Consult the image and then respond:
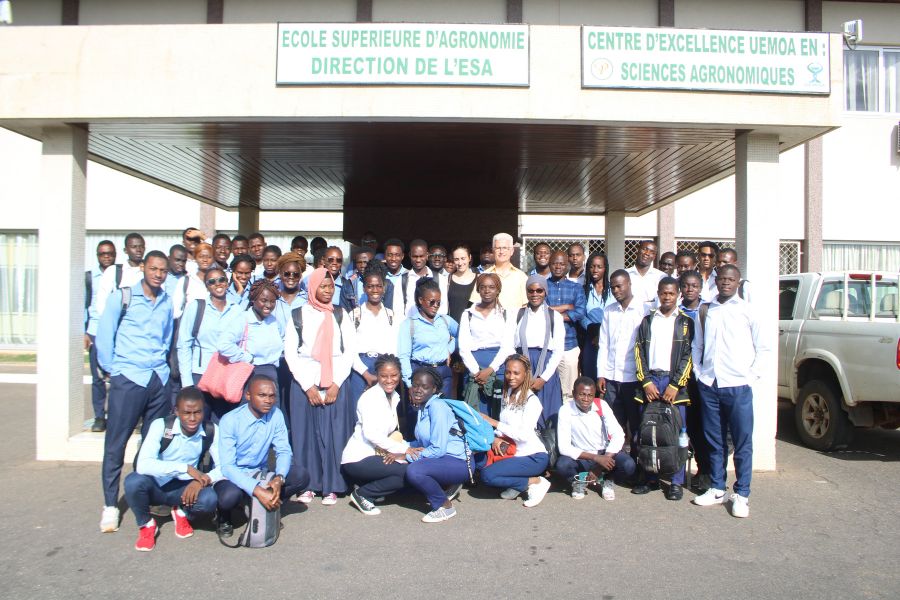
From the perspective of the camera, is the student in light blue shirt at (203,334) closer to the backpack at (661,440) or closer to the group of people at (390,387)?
the group of people at (390,387)

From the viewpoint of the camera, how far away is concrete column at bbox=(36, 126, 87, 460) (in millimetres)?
6242

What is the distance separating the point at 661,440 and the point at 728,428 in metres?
0.63

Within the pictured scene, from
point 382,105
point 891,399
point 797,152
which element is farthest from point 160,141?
point 797,152

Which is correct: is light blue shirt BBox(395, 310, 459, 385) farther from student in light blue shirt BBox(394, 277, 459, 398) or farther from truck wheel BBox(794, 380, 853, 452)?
truck wheel BBox(794, 380, 853, 452)

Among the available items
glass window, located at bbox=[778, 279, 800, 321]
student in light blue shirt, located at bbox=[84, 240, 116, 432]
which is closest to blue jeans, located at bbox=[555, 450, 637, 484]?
glass window, located at bbox=[778, 279, 800, 321]

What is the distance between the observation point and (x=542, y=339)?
5.74 meters

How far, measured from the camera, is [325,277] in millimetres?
5371

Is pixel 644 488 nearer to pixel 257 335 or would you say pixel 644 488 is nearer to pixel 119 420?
pixel 257 335

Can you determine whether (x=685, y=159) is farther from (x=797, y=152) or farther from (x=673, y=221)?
(x=797, y=152)

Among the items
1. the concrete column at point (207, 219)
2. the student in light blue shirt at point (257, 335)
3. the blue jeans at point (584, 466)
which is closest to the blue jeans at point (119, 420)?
the student in light blue shirt at point (257, 335)

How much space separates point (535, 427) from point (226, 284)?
271cm

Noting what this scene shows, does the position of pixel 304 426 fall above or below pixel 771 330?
below

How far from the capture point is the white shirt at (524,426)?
5281 mm

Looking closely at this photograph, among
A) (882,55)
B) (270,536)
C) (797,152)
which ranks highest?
(882,55)
